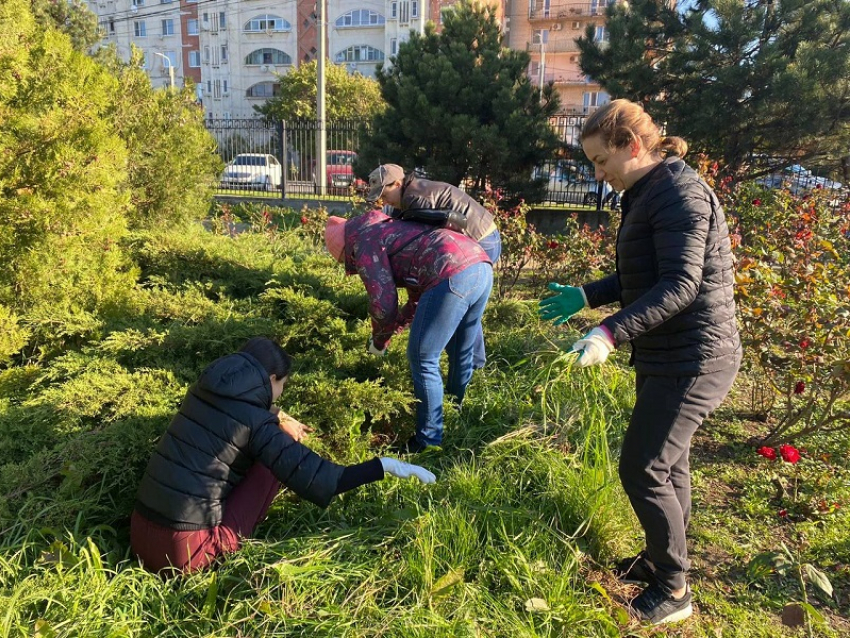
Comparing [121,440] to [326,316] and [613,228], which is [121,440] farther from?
[613,228]

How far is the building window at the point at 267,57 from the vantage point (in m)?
40.9

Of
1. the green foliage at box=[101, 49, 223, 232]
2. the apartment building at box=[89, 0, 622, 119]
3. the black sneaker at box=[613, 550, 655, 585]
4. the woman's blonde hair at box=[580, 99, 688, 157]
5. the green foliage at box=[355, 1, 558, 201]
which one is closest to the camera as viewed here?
the woman's blonde hair at box=[580, 99, 688, 157]

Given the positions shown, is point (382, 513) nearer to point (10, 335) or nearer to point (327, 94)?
point (10, 335)

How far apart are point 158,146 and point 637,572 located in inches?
199

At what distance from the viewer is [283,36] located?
132ft

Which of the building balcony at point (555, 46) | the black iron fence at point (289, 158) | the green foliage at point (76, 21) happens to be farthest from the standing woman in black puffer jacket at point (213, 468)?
the building balcony at point (555, 46)

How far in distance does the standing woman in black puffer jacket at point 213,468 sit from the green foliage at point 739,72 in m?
Result: 7.98

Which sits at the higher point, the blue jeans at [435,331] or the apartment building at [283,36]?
the apartment building at [283,36]

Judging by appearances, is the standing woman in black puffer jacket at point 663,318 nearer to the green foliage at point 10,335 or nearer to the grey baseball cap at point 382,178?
the grey baseball cap at point 382,178

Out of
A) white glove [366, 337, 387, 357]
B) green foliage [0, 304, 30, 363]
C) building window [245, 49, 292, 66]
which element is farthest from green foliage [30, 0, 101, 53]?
building window [245, 49, 292, 66]

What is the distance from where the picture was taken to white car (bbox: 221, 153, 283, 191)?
47.4 feet

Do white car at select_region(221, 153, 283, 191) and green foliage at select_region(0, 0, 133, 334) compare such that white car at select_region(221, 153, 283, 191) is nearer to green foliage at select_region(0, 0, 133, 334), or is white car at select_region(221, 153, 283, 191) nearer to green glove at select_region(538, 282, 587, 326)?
green foliage at select_region(0, 0, 133, 334)

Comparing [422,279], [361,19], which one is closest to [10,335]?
[422,279]

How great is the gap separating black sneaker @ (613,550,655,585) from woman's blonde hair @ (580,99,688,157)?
1.40 metres
